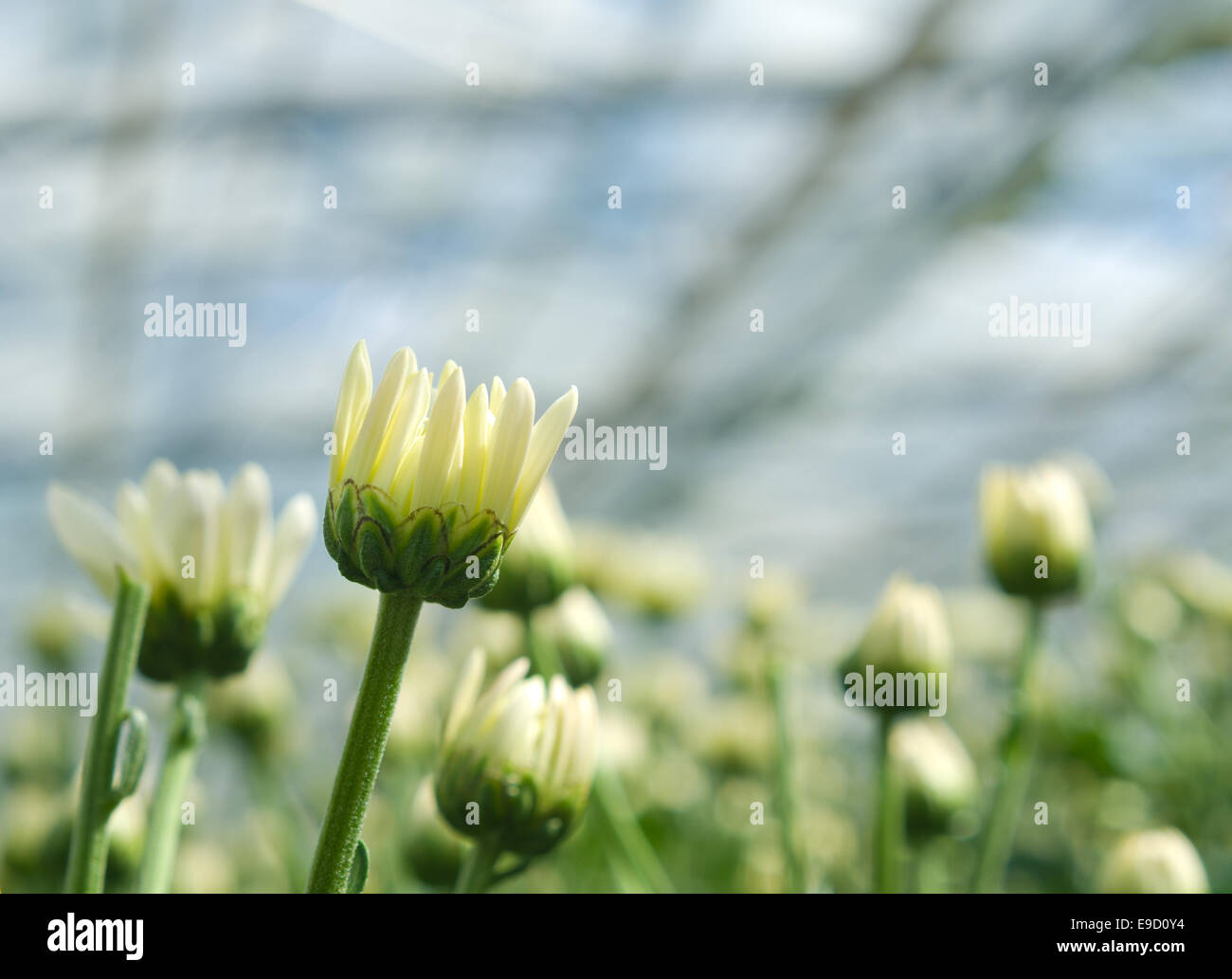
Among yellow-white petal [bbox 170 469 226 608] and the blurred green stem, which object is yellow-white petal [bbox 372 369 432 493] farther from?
the blurred green stem

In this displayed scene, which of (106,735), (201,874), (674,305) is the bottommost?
(201,874)

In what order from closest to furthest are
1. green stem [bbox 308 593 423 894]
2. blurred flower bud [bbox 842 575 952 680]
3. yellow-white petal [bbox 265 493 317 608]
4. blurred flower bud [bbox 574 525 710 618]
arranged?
green stem [bbox 308 593 423 894] < yellow-white petal [bbox 265 493 317 608] < blurred flower bud [bbox 842 575 952 680] < blurred flower bud [bbox 574 525 710 618]

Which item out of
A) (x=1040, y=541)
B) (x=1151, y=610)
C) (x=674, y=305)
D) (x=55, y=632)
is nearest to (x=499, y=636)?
(x=1040, y=541)

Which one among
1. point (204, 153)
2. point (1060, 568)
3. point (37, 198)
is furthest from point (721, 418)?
point (1060, 568)

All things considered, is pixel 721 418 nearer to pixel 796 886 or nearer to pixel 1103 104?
pixel 1103 104

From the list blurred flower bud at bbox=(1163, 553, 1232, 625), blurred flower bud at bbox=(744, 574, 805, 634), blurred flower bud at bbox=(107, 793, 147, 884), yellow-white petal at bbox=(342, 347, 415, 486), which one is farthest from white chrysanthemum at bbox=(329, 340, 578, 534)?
blurred flower bud at bbox=(1163, 553, 1232, 625)

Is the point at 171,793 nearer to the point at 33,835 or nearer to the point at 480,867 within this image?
the point at 480,867

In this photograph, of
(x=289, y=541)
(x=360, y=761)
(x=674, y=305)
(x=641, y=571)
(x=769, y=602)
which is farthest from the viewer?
(x=674, y=305)
